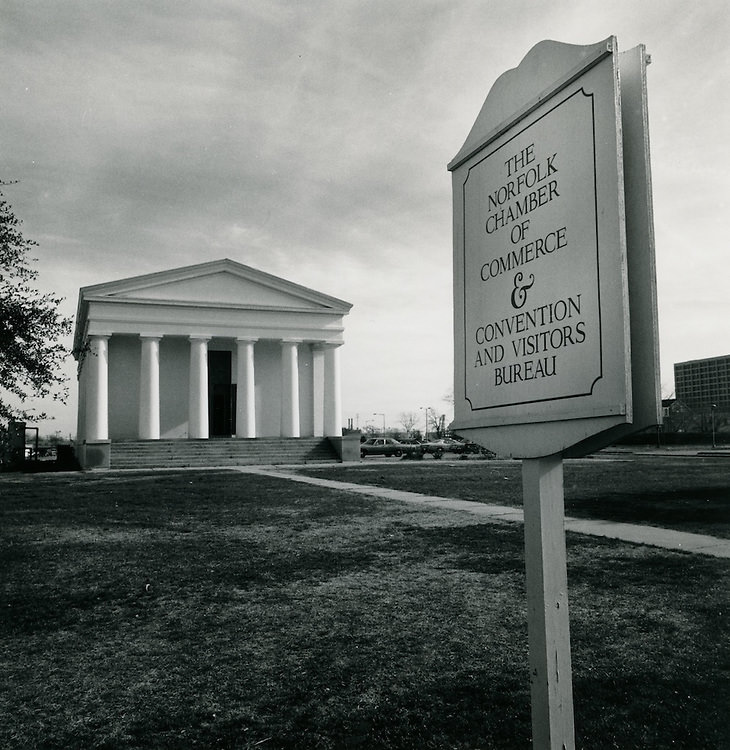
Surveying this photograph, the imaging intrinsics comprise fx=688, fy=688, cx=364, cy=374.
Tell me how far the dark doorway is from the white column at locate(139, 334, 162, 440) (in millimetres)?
6895

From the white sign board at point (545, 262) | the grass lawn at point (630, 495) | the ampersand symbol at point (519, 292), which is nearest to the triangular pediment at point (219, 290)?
the grass lawn at point (630, 495)

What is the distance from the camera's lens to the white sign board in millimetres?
2342

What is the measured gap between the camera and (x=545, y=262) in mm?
2639

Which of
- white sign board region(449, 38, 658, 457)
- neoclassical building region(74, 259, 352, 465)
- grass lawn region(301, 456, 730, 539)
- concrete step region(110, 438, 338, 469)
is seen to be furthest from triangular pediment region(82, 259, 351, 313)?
white sign board region(449, 38, 658, 457)

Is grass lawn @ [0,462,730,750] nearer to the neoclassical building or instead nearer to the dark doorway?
the neoclassical building

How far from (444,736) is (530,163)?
9.34ft

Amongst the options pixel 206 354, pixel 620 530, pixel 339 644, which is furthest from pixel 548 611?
pixel 206 354

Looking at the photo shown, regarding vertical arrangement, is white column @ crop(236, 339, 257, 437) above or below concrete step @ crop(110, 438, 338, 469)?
above

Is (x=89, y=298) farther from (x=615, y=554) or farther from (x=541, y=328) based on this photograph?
(x=541, y=328)

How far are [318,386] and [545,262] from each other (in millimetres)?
45862

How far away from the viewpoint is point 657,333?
2256 millimetres

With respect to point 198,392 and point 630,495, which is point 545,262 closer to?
point 630,495

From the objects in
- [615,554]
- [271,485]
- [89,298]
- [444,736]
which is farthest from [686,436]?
[444,736]

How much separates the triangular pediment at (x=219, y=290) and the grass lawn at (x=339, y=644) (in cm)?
3423
